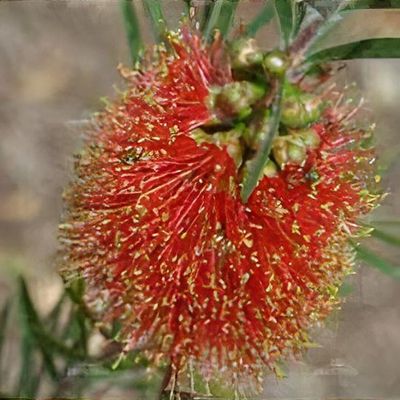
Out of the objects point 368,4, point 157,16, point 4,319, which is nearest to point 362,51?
point 368,4

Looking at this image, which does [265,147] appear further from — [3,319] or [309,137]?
[3,319]

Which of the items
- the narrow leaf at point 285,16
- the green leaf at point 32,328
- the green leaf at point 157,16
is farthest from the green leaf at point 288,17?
the green leaf at point 32,328

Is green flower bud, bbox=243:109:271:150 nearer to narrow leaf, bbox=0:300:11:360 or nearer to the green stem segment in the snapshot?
→ the green stem segment

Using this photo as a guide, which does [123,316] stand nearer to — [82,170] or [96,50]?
[82,170]

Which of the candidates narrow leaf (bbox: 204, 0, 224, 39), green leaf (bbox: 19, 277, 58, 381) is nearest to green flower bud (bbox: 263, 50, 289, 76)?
narrow leaf (bbox: 204, 0, 224, 39)

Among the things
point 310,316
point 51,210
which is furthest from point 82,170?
point 310,316
